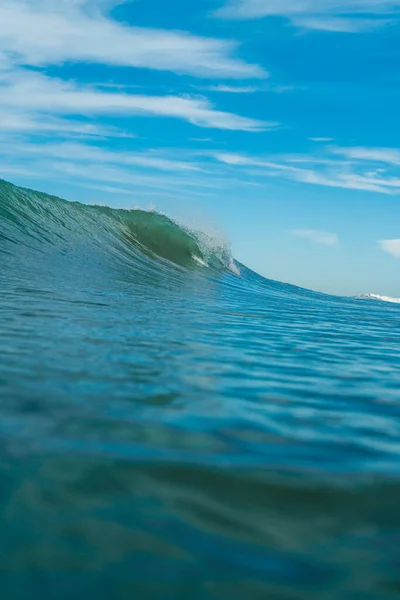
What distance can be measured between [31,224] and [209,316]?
12446 millimetres

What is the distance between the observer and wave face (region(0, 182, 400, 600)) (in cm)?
169

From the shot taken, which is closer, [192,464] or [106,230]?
[192,464]

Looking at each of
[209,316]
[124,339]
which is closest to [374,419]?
[124,339]

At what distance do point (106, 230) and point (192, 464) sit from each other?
20237 mm

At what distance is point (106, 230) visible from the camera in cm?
2211

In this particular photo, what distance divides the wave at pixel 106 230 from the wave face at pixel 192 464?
12.1 metres

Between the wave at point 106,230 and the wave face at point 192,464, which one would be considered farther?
the wave at point 106,230

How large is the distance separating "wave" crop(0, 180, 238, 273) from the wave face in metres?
12.1

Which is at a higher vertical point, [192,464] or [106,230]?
[106,230]

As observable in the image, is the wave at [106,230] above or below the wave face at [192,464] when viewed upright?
above

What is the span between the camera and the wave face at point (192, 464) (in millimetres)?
1688

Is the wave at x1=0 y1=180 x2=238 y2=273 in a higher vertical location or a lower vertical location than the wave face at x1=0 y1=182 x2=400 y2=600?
higher

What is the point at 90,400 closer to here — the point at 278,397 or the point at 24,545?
the point at 278,397

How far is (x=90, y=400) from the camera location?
129 inches
